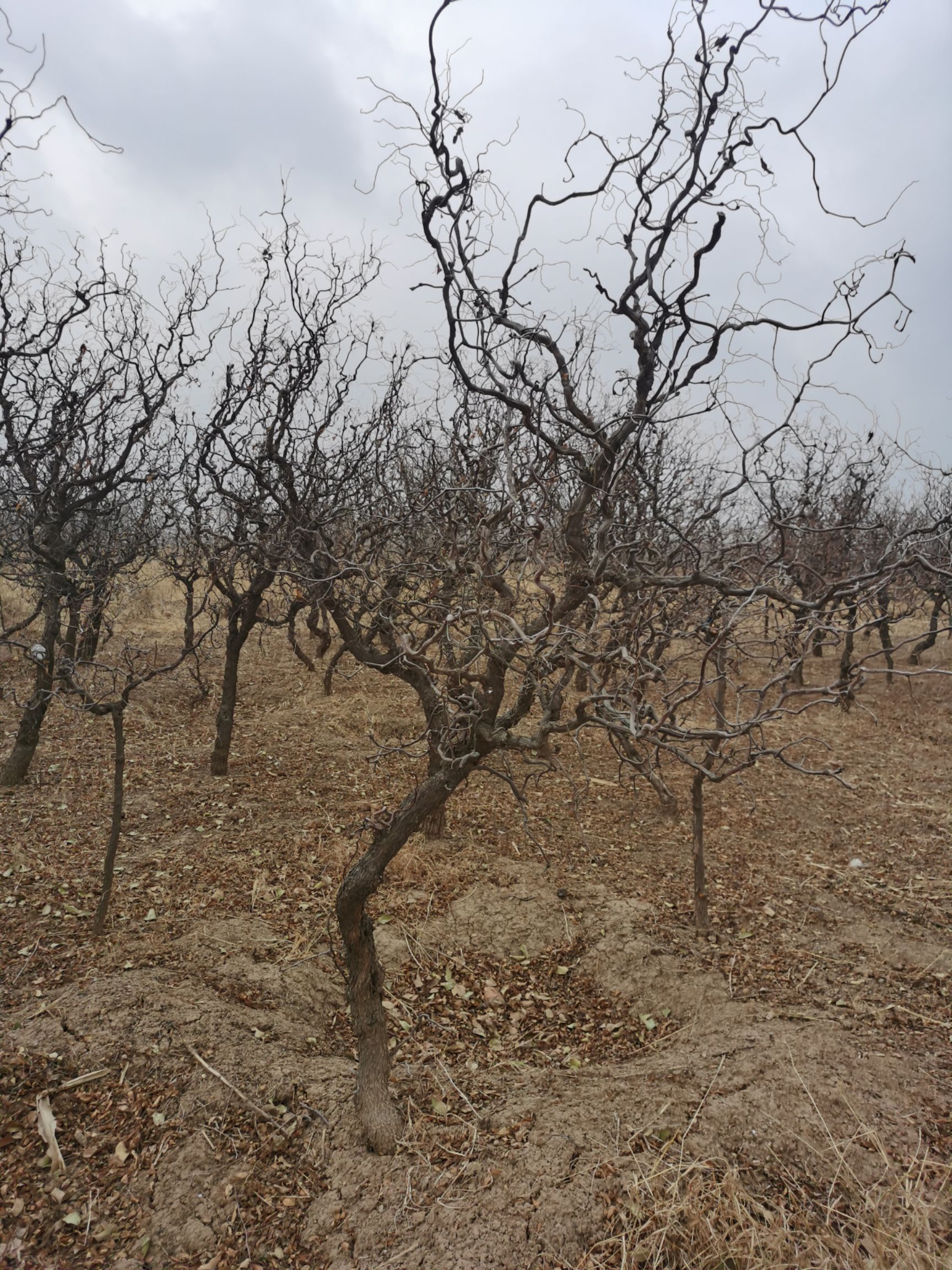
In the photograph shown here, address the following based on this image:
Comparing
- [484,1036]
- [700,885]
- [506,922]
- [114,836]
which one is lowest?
[484,1036]

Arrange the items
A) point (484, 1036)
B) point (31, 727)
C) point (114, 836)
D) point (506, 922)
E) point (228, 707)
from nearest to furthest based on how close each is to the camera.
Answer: point (484, 1036) → point (114, 836) → point (506, 922) → point (31, 727) → point (228, 707)

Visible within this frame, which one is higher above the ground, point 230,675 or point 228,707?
point 230,675

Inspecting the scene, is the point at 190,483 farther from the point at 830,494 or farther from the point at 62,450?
the point at 830,494

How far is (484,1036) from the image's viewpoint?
13.1 feet

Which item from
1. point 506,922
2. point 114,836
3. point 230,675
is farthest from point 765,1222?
point 230,675

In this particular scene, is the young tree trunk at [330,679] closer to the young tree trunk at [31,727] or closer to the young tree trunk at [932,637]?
the young tree trunk at [31,727]

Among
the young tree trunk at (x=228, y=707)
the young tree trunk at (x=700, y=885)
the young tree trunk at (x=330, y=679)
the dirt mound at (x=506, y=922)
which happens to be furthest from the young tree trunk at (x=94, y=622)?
the young tree trunk at (x=700, y=885)

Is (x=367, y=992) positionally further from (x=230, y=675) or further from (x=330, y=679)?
(x=330, y=679)

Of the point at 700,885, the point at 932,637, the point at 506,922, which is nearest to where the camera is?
the point at 700,885

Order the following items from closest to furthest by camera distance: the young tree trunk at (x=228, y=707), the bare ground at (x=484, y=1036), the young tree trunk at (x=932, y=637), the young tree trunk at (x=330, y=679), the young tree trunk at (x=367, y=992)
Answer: the bare ground at (x=484, y=1036) < the young tree trunk at (x=367, y=992) < the young tree trunk at (x=228, y=707) < the young tree trunk at (x=330, y=679) < the young tree trunk at (x=932, y=637)

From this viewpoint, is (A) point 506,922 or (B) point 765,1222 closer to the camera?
(B) point 765,1222

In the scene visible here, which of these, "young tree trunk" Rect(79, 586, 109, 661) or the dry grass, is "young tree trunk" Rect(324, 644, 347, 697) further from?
the dry grass

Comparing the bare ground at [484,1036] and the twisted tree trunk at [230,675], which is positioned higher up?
the twisted tree trunk at [230,675]

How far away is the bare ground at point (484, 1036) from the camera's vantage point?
2.59m
